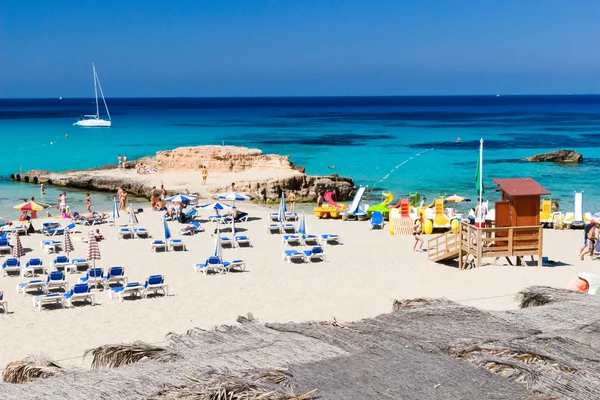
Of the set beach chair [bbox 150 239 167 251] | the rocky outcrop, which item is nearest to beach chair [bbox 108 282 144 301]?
beach chair [bbox 150 239 167 251]

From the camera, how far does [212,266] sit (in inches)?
717

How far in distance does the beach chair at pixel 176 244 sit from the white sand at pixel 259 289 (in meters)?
0.30

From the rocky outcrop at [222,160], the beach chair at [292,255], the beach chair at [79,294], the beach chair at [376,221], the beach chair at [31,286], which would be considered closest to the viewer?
the beach chair at [79,294]

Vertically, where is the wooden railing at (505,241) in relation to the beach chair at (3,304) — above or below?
above

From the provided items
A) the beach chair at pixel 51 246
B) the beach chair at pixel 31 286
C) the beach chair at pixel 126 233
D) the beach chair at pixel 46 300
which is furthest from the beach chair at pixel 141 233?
the beach chair at pixel 46 300

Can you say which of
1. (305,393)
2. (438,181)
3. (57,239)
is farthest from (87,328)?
(438,181)

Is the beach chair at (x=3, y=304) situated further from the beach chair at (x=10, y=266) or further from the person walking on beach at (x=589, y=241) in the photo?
the person walking on beach at (x=589, y=241)

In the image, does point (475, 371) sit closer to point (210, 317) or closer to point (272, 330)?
point (272, 330)

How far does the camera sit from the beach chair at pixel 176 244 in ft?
69.8

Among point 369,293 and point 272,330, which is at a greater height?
point 272,330

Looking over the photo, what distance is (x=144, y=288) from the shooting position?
16.0m

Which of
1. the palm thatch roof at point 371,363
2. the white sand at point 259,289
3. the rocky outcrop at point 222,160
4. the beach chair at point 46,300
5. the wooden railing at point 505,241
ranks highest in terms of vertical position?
the rocky outcrop at point 222,160

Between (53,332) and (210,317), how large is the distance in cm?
290

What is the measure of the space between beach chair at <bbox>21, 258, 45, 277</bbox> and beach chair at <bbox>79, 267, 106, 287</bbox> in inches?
64.9
